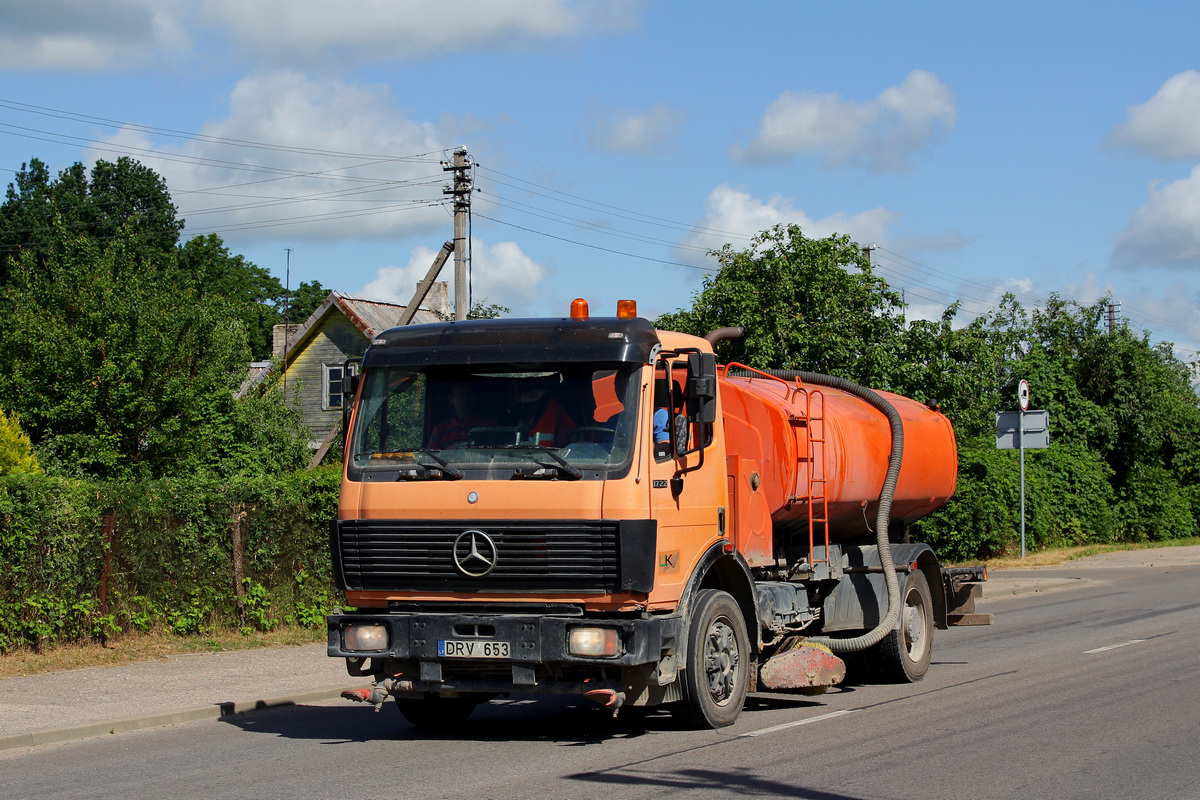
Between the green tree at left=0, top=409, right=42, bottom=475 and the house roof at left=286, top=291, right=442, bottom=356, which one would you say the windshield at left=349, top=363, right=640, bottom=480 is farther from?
the house roof at left=286, top=291, right=442, bottom=356

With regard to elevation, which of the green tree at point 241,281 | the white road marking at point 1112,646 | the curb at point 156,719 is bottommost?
the curb at point 156,719

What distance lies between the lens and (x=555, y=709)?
10.7m

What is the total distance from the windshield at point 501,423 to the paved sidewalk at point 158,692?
10.6 ft

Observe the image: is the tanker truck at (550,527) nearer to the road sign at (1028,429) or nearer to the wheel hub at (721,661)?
the wheel hub at (721,661)

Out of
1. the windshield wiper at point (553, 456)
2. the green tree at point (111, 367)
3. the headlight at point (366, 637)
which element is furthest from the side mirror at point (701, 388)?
the green tree at point (111, 367)

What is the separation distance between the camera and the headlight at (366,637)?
8.52 m

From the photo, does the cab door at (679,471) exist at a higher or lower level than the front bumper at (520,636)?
higher

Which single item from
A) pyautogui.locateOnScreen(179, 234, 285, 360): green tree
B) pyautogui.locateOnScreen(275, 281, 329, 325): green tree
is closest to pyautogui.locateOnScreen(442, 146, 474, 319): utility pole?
pyautogui.locateOnScreen(179, 234, 285, 360): green tree

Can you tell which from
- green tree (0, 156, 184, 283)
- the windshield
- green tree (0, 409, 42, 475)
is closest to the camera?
the windshield

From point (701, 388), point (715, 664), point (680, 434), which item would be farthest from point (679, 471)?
point (715, 664)

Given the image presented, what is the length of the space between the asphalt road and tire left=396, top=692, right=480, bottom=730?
150 mm

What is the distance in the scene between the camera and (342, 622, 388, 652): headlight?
28.0ft

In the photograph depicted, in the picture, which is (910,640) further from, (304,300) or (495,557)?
(304,300)

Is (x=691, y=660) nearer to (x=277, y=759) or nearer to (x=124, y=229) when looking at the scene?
(x=277, y=759)
